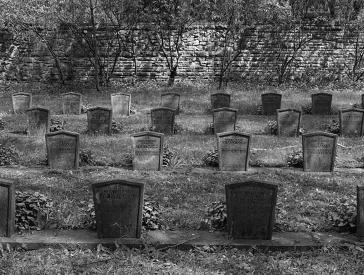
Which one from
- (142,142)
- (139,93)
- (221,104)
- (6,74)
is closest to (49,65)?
(6,74)

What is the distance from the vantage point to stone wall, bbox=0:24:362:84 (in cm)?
2262

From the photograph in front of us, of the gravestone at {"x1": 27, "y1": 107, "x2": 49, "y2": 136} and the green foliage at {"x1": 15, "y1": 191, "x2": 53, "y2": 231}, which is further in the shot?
the gravestone at {"x1": 27, "y1": 107, "x2": 49, "y2": 136}

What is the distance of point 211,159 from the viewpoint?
10.1 metres

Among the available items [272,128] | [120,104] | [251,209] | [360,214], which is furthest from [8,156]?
[360,214]

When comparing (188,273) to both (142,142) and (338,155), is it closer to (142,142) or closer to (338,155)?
(142,142)

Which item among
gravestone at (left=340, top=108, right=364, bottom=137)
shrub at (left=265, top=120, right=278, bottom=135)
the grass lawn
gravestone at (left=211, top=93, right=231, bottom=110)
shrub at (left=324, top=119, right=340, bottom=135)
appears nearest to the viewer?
the grass lawn

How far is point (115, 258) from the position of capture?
5727 millimetres

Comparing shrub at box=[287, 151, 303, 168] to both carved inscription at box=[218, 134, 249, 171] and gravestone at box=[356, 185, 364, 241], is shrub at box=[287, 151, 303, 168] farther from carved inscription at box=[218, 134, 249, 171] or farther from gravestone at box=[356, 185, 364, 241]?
gravestone at box=[356, 185, 364, 241]

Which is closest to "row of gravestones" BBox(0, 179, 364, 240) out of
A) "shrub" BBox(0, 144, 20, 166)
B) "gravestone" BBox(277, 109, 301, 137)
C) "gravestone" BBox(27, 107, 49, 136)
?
"shrub" BBox(0, 144, 20, 166)

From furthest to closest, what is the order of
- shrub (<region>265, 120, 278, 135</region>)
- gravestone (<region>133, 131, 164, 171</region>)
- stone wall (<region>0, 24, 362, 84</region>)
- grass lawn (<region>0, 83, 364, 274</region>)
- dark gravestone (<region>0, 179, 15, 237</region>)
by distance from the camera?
1. stone wall (<region>0, 24, 362, 84</region>)
2. shrub (<region>265, 120, 278, 135</region>)
3. gravestone (<region>133, 131, 164, 171</region>)
4. dark gravestone (<region>0, 179, 15, 237</region>)
5. grass lawn (<region>0, 83, 364, 274</region>)

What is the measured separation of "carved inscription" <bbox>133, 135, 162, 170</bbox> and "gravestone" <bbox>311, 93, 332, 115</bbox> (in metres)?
7.69

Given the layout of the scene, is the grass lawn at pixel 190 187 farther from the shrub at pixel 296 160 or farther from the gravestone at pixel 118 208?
the gravestone at pixel 118 208

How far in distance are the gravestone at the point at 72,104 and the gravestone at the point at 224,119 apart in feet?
16.3

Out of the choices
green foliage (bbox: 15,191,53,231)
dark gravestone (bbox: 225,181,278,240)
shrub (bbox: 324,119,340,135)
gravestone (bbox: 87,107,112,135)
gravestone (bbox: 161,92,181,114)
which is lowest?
green foliage (bbox: 15,191,53,231)
